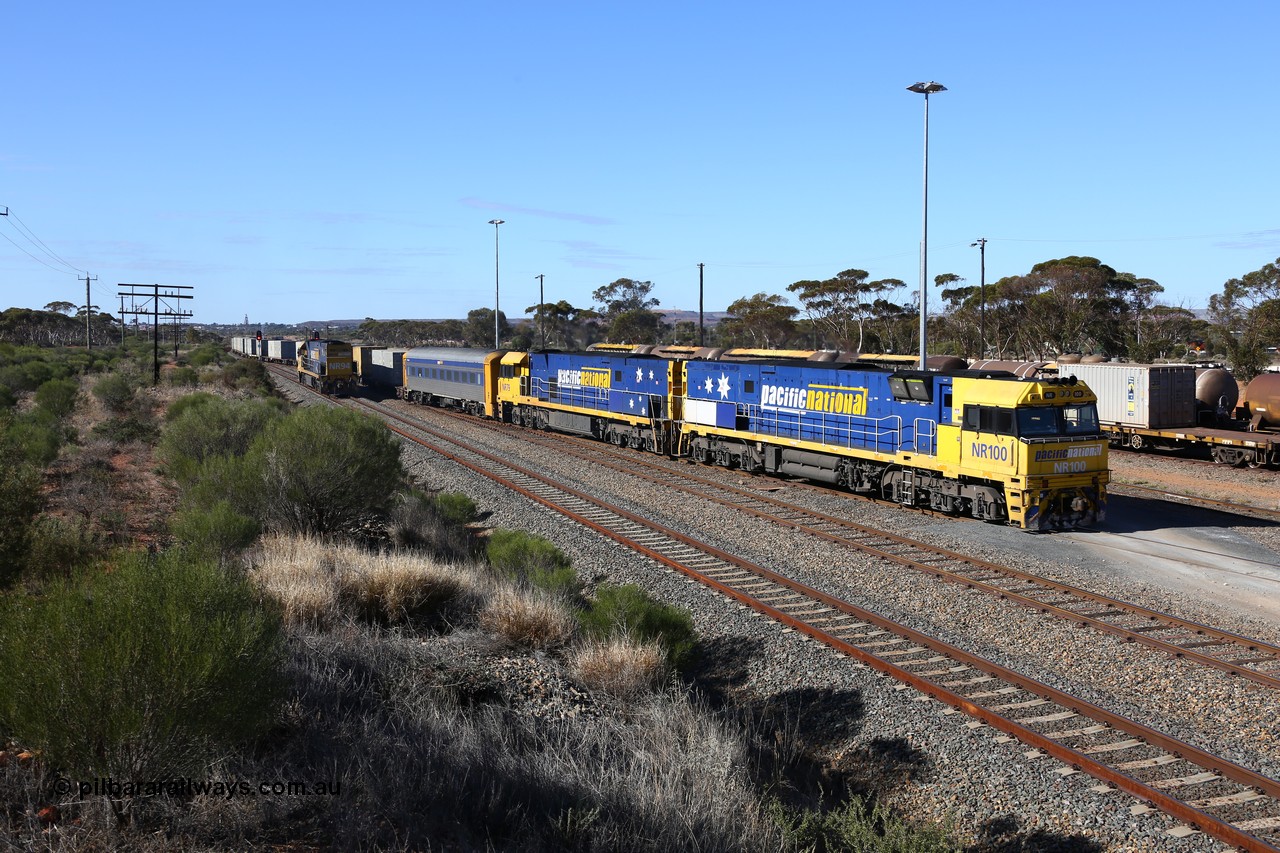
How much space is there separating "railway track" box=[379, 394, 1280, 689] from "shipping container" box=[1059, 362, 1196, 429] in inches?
550

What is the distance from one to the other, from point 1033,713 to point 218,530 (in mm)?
10993

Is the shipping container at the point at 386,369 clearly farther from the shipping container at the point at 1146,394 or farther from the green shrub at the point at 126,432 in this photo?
the shipping container at the point at 1146,394

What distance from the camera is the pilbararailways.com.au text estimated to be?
559 centimetres

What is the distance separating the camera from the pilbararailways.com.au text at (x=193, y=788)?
5.59 meters

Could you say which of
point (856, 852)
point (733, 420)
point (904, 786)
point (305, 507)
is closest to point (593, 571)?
point (305, 507)

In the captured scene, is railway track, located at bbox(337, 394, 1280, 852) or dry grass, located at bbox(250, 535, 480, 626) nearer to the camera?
railway track, located at bbox(337, 394, 1280, 852)

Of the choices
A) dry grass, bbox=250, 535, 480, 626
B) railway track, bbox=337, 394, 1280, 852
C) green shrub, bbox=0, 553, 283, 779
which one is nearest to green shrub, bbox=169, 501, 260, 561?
dry grass, bbox=250, 535, 480, 626

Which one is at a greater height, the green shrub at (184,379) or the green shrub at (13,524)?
the green shrub at (184,379)

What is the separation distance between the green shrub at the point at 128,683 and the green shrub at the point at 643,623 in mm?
4629

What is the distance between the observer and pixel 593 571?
1496 cm

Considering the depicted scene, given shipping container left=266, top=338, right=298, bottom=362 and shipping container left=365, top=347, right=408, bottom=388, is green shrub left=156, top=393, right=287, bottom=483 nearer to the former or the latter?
shipping container left=365, top=347, right=408, bottom=388

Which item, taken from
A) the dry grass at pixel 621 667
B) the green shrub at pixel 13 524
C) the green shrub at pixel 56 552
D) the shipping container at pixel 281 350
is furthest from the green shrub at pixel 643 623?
the shipping container at pixel 281 350

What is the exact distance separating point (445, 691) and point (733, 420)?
17769 millimetres

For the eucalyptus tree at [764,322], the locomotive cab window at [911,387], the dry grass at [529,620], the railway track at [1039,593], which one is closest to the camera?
the railway track at [1039,593]
